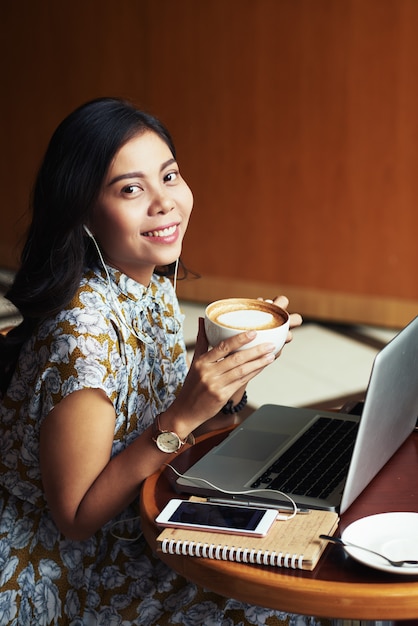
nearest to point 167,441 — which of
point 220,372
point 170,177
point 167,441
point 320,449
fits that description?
point 167,441

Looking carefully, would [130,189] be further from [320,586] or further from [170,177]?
[320,586]

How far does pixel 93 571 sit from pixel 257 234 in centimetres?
369

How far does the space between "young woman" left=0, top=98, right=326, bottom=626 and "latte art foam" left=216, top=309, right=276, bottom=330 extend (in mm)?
66

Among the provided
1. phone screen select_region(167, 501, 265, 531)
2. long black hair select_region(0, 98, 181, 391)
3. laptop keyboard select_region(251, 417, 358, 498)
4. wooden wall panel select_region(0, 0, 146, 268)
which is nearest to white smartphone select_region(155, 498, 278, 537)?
phone screen select_region(167, 501, 265, 531)

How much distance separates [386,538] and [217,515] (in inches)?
9.3

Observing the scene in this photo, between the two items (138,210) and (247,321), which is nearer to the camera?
(247,321)

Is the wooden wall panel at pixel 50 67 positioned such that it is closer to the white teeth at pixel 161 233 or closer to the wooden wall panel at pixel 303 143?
the wooden wall panel at pixel 303 143

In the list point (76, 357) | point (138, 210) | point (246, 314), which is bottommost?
point (76, 357)

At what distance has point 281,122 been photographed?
5043 millimetres

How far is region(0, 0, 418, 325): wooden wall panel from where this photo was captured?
4.77 metres

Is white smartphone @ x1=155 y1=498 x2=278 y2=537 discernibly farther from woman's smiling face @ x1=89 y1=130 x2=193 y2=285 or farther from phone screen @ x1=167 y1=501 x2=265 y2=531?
woman's smiling face @ x1=89 y1=130 x2=193 y2=285

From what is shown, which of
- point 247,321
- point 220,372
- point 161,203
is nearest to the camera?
point 220,372

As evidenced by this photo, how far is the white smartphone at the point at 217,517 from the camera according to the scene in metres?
1.36

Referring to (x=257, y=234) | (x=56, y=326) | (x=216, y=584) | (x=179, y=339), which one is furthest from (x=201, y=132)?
(x=216, y=584)
